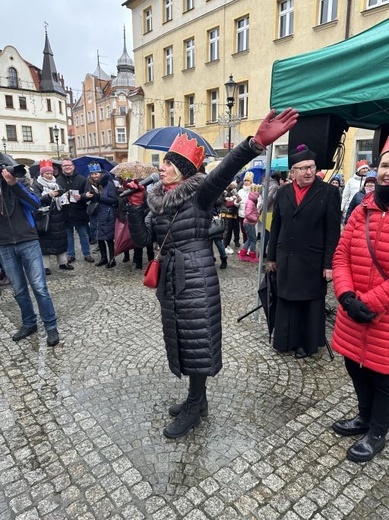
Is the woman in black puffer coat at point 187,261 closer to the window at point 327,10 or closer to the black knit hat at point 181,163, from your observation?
the black knit hat at point 181,163

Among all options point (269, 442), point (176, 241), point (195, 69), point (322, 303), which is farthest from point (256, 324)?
point (195, 69)

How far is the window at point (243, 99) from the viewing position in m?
17.8

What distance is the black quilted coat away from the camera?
2.28 metres

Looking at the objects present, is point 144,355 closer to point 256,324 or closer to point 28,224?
point 256,324

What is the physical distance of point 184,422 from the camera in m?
2.55

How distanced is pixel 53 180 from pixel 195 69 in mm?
16872

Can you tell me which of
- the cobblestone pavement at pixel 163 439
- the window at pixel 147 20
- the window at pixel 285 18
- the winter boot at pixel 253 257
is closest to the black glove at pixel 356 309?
the cobblestone pavement at pixel 163 439

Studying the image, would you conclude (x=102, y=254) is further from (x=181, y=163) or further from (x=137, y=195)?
(x=181, y=163)

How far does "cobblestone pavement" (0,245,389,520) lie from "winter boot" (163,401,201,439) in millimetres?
54

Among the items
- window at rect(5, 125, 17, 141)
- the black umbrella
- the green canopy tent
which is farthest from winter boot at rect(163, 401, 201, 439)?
window at rect(5, 125, 17, 141)

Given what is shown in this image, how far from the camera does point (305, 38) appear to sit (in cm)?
1442

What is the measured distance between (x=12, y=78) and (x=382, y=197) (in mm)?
55023

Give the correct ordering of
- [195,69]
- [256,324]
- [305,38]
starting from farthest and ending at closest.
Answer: [195,69]
[305,38]
[256,324]

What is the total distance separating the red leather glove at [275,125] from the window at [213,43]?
19.6 metres
